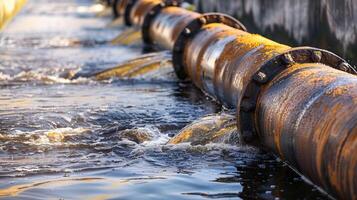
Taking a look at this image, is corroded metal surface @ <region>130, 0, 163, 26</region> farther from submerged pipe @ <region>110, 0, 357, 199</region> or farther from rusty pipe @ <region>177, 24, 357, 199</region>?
rusty pipe @ <region>177, 24, 357, 199</region>

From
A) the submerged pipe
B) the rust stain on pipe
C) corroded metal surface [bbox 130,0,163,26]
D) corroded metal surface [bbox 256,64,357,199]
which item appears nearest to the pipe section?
corroded metal surface [bbox 130,0,163,26]

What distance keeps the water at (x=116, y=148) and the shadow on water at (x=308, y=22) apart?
1.86 meters

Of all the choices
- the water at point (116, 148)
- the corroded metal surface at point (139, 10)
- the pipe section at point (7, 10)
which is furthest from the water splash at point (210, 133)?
the pipe section at point (7, 10)

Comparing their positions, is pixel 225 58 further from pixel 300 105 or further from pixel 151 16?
pixel 151 16

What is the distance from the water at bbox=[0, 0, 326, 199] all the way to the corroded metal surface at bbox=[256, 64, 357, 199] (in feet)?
0.87

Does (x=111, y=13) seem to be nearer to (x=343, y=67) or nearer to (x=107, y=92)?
(x=107, y=92)

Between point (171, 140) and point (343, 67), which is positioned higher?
point (343, 67)

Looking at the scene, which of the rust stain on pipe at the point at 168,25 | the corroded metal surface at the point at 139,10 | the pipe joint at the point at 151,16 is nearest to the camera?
the rust stain on pipe at the point at 168,25

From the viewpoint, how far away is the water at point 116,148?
552 cm

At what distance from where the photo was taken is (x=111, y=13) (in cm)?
3048

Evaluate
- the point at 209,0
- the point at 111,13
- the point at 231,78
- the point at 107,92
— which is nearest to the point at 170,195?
the point at 231,78

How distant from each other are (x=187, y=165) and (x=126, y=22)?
668 inches

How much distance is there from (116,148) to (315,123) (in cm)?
227

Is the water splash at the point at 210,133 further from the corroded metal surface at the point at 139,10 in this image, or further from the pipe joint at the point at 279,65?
the corroded metal surface at the point at 139,10
